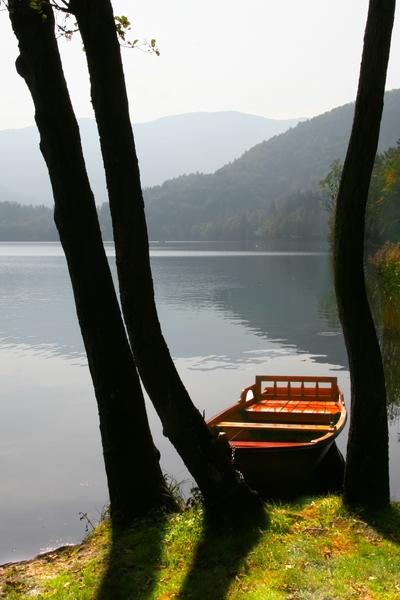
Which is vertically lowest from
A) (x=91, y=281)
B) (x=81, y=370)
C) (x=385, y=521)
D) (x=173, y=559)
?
(x=81, y=370)

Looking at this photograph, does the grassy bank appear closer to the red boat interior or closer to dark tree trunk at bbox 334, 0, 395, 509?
dark tree trunk at bbox 334, 0, 395, 509

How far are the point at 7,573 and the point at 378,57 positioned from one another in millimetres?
5577

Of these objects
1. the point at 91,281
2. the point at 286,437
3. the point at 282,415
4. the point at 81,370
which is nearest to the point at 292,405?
the point at 282,415

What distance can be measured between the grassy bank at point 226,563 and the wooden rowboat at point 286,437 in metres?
1.14

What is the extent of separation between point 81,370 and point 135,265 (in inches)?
532

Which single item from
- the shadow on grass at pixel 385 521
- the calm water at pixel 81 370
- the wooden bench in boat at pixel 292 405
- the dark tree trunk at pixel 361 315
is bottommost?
the calm water at pixel 81 370

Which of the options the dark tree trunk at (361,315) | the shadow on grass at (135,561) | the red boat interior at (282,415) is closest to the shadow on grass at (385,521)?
the dark tree trunk at (361,315)

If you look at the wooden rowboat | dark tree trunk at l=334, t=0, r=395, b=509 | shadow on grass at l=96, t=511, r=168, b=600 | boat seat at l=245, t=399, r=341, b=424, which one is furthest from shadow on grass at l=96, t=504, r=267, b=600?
boat seat at l=245, t=399, r=341, b=424

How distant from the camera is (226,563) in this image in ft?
17.3

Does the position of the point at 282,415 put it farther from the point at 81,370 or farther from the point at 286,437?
the point at 81,370

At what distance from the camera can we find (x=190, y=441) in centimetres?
602

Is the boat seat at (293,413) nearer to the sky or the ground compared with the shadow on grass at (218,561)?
nearer to the ground

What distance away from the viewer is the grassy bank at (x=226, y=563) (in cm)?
481

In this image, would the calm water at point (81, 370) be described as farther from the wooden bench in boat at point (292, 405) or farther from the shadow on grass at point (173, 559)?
the shadow on grass at point (173, 559)
